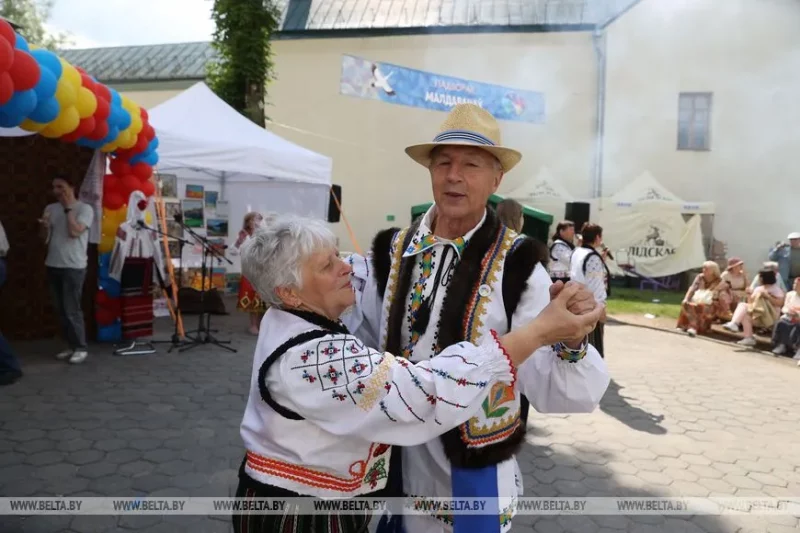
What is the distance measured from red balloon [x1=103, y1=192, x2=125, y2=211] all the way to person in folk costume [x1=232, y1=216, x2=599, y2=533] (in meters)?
5.89

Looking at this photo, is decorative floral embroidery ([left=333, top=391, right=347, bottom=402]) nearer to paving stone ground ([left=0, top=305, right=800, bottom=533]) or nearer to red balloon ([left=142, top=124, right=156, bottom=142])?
paving stone ground ([left=0, top=305, right=800, bottom=533])

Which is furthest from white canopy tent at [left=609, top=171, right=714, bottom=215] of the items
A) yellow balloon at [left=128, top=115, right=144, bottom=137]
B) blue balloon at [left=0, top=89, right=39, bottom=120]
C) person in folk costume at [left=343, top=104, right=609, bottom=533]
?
person in folk costume at [left=343, top=104, right=609, bottom=533]

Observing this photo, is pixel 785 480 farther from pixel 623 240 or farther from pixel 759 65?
pixel 759 65

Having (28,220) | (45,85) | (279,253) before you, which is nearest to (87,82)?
(45,85)

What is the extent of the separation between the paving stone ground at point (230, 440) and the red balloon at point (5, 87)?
2.40 metres

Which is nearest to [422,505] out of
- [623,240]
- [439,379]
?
[439,379]

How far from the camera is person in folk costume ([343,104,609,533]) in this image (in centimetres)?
164

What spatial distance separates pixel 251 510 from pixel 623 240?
15498mm

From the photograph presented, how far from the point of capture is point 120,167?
6.59 metres

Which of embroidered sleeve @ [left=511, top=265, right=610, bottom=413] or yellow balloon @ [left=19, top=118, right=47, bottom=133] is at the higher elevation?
yellow balloon @ [left=19, top=118, right=47, bottom=133]

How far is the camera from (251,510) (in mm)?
1587

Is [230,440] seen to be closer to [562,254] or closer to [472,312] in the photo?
[472,312]

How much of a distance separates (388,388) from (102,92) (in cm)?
560

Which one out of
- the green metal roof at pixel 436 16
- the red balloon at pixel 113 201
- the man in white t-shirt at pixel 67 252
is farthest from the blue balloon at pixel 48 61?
the green metal roof at pixel 436 16
